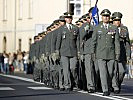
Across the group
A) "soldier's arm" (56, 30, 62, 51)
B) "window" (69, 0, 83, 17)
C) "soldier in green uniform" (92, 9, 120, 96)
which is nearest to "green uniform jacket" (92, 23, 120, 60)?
"soldier in green uniform" (92, 9, 120, 96)

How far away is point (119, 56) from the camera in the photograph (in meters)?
16.5

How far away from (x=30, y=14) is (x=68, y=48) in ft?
129

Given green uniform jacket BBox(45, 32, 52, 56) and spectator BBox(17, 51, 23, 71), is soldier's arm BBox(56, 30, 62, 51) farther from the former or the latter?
spectator BBox(17, 51, 23, 71)

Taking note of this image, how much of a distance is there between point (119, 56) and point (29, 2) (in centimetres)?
4157

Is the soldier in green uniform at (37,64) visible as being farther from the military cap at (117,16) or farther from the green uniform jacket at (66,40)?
→ the military cap at (117,16)

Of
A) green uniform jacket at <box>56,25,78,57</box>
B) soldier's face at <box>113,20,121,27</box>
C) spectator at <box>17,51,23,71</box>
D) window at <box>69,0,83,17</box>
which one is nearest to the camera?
soldier's face at <box>113,20,121,27</box>

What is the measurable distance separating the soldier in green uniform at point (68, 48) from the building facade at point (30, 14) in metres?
35.9

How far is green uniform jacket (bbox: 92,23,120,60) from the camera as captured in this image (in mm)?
16422

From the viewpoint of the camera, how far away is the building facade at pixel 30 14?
55.3 m

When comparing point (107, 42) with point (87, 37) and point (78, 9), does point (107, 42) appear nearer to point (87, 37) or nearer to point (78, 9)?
point (87, 37)

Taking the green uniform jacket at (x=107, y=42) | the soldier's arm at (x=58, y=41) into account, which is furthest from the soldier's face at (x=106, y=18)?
the soldier's arm at (x=58, y=41)

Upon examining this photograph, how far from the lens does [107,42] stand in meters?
16.5

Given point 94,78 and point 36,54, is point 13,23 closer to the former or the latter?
point 36,54

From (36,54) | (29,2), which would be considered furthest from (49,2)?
(36,54)
